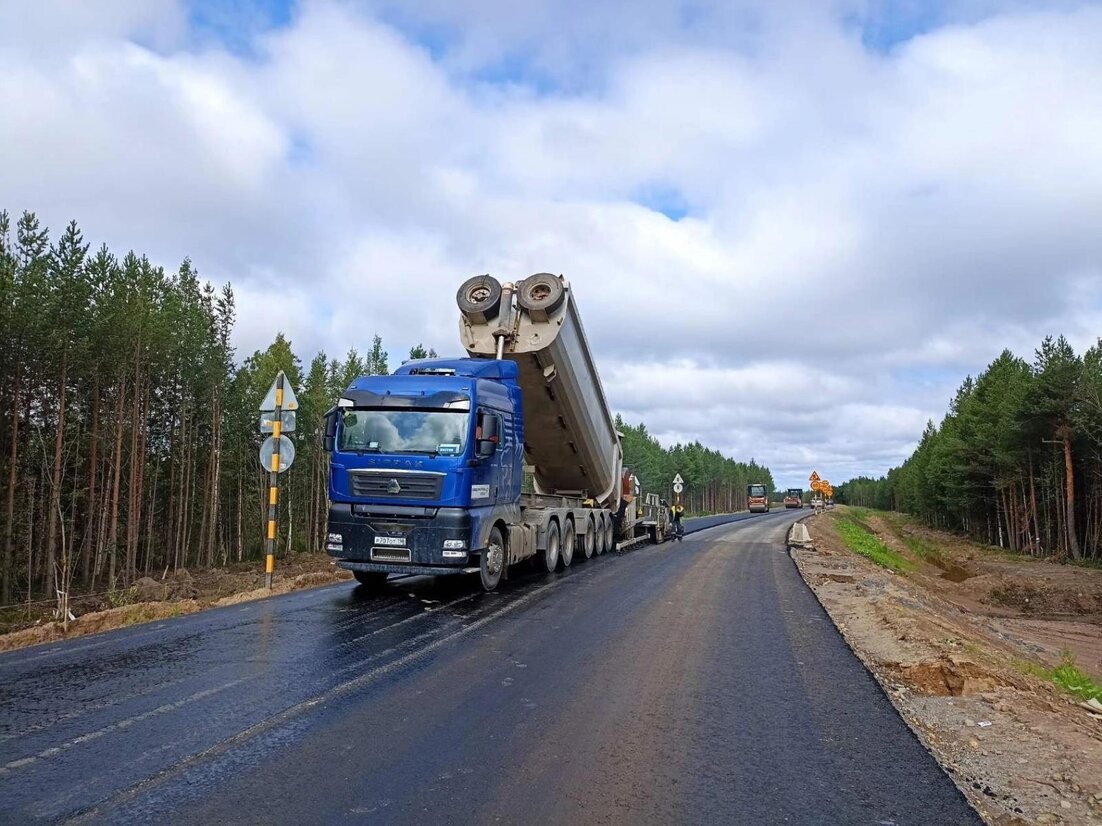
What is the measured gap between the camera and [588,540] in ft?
58.3

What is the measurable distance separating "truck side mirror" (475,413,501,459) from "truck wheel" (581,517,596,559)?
7152mm

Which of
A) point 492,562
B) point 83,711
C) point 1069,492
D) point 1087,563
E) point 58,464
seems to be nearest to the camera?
point 83,711

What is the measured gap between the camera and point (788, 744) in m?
4.80

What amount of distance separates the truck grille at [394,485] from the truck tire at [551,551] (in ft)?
14.9

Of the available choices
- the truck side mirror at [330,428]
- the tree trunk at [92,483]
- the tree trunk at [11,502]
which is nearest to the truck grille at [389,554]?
the truck side mirror at [330,428]

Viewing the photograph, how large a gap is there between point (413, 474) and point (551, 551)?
5183 millimetres

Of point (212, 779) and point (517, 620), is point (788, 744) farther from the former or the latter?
point (517, 620)

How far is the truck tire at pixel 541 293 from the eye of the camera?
520 inches

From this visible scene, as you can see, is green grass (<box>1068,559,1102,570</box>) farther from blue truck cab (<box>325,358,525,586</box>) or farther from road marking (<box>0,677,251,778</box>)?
road marking (<box>0,677,251,778</box>)

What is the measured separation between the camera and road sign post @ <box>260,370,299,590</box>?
12234 mm

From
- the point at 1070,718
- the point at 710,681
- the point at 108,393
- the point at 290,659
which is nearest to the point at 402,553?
the point at 290,659

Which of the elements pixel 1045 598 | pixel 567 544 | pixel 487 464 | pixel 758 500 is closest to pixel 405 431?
pixel 487 464

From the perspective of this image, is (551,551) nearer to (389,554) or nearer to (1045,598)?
(389,554)

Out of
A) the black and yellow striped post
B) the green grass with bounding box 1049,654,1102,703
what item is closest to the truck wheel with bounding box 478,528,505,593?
the black and yellow striped post
